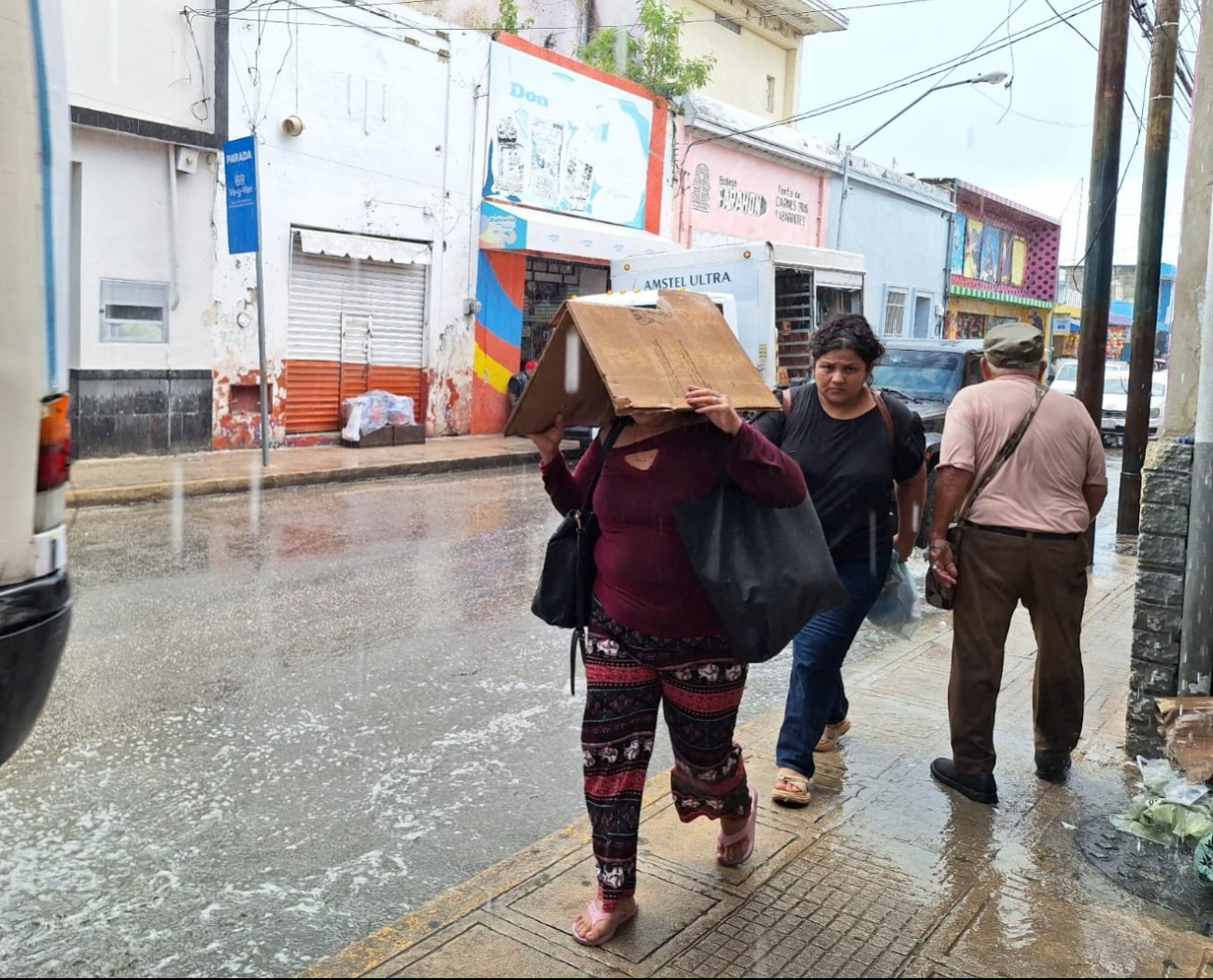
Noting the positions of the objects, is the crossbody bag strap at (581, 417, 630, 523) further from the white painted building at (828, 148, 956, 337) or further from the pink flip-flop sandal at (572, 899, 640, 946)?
the white painted building at (828, 148, 956, 337)

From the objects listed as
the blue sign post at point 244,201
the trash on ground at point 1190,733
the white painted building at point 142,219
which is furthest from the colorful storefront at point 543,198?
the trash on ground at point 1190,733

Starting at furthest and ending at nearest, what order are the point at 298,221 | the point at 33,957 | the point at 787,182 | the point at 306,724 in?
the point at 787,182 → the point at 298,221 → the point at 306,724 → the point at 33,957

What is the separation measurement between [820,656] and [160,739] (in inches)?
109

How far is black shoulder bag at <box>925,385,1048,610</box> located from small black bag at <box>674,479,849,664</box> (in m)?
1.32

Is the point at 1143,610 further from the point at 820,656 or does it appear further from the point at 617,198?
the point at 617,198

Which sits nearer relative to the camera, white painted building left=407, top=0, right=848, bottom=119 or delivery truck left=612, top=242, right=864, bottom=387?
delivery truck left=612, top=242, right=864, bottom=387

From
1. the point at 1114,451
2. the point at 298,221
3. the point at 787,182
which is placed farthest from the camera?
the point at 787,182

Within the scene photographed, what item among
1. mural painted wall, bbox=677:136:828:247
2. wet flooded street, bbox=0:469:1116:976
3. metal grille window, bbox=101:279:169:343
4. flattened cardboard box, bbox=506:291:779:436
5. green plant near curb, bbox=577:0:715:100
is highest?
green plant near curb, bbox=577:0:715:100

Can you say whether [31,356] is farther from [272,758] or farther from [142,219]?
[142,219]

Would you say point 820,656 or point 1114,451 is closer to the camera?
point 820,656

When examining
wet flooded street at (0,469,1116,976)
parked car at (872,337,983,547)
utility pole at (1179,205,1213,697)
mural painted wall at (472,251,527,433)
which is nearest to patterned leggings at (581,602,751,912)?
wet flooded street at (0,469,1116,976)

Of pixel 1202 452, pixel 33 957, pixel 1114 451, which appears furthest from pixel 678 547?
pixel 1114 451

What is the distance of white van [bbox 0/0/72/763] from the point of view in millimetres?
2879

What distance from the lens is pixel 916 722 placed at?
5.41m
